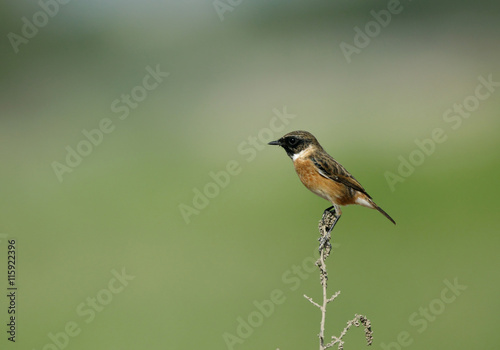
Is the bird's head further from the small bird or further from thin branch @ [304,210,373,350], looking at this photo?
thin branch @ [304,210,373,350]

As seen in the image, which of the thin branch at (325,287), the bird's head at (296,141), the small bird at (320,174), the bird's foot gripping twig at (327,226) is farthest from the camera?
the small bird at (320,174)

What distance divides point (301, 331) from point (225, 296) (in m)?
2.22

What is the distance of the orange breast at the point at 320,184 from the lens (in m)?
4.55

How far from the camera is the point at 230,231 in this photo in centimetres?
1462

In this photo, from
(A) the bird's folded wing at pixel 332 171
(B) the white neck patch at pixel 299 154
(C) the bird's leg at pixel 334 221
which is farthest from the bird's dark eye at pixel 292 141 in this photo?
(C) the bird's leg at pixel 334 221

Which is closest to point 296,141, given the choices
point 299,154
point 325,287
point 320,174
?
point 299,154

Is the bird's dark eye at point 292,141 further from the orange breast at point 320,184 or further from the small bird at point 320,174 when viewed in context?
the orange breast at point 320,184

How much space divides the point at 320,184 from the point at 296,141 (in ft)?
1.40

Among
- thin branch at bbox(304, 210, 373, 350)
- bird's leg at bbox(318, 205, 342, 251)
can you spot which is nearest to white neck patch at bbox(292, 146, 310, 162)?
bird's leg at bbox(318, 205, 342, 251)

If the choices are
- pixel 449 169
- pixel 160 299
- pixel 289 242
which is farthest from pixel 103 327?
pixel 449 169

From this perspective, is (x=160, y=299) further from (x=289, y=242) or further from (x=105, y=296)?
(x=289, y=242)

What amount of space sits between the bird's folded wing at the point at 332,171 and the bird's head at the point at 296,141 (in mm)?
140

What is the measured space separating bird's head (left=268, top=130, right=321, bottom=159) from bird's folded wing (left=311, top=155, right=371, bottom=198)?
140mm


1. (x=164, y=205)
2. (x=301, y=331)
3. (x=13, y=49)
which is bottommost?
(x=301, y=331)
